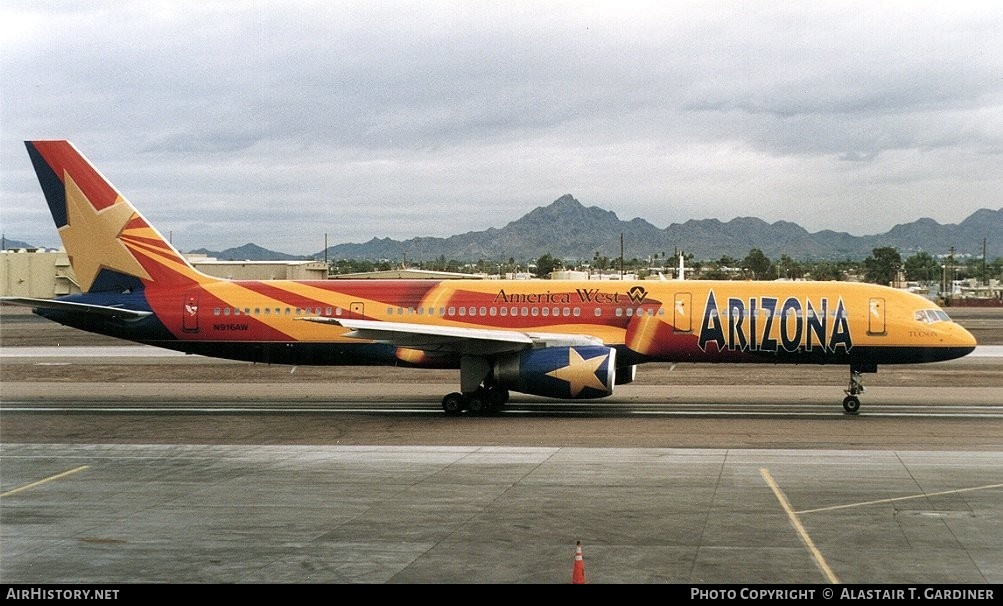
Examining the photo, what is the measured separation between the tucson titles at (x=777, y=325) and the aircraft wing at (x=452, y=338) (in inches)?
135

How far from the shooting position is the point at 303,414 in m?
29.0

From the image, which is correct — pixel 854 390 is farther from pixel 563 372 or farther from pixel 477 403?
pixel 477 403

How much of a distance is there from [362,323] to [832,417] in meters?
13.1

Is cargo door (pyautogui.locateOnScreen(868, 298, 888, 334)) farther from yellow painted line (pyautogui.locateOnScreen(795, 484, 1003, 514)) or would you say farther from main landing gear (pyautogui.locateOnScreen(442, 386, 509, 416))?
yellow painted line (pyautogui.locateOnScreen(795, 484, 1003, 514))

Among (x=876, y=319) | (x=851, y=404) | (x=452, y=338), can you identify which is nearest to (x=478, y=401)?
(x=452, y=338)

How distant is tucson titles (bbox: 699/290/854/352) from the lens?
96.3 ft

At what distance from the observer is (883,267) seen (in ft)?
376

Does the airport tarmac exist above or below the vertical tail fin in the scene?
below

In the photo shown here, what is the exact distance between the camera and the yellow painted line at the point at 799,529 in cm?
1291

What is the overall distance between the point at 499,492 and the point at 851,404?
14.8 meters

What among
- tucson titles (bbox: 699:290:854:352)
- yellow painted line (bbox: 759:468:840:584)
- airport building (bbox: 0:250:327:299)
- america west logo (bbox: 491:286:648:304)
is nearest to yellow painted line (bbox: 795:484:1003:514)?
yellow painted line (bbox: 759:468:840:584)

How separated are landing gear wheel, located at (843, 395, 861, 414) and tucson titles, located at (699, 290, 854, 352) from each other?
1444 mm

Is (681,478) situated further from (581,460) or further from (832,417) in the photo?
(832,417)
